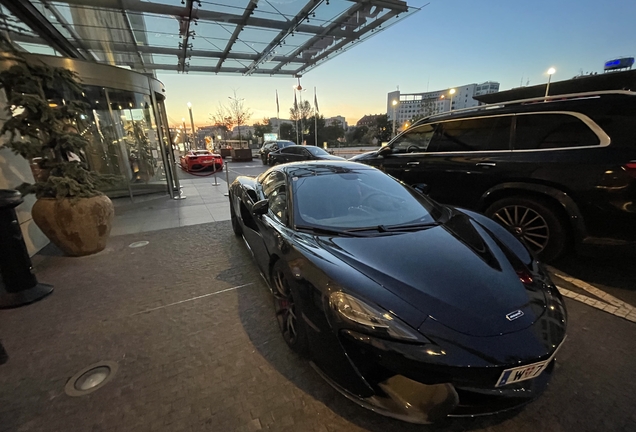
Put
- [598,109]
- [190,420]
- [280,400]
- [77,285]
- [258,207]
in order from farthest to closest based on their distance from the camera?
[77,285]
[598,109]
[258,207]
[280,400]
[190,420]

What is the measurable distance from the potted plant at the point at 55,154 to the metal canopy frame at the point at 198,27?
3.72 m

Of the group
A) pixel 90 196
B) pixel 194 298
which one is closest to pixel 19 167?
pixel 90 196

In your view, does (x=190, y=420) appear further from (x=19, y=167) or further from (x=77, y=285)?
(x=19, y=167)

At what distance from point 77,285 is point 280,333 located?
107 inches

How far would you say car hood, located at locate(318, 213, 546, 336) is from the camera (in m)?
1.37

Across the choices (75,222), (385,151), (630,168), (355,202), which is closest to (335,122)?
(385,151)

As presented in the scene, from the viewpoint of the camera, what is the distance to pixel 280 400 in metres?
1.67

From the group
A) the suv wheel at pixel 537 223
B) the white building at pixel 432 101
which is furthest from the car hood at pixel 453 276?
the white building at pixel 432 101

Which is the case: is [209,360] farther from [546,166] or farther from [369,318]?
[546,166]

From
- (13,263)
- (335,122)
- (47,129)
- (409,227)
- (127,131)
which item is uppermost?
(335,122)

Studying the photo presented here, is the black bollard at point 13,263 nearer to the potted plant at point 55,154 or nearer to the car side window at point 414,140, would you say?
the potted plant at point 55,154

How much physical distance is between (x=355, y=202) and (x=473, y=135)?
→ 2.46 meters

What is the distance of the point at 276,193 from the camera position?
2852mm

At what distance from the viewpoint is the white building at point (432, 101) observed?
5516 centimetres
